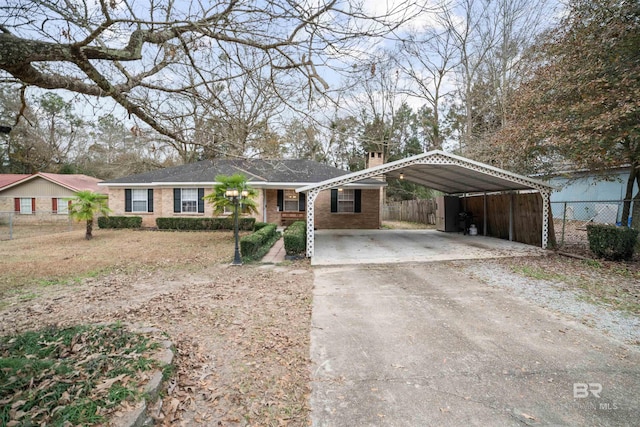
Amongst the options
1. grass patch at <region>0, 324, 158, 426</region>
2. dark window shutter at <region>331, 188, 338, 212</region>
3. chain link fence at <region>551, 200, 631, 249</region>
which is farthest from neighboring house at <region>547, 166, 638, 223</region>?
grass patch at <region>0, 324, 158, 426</region>

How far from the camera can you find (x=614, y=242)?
803cm

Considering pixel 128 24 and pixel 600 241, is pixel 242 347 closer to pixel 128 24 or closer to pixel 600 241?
pixel 128 24

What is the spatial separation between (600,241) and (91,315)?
38.2ft

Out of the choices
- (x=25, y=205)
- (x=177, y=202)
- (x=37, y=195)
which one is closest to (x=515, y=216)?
(x=177, y=202)

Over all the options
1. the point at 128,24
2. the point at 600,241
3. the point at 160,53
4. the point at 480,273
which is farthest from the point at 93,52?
the point at 600,241

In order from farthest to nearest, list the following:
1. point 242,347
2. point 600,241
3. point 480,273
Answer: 1. point 600,241
2. point 480,273
3. point 242,347

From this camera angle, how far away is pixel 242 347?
3729mm

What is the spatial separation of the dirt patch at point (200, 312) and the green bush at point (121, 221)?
22.2 ft

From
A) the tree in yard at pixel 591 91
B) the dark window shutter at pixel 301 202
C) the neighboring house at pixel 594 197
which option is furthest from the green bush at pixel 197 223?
the neighboring house at pixel 594 197

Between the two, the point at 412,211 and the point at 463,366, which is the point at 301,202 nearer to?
the point at 412,211

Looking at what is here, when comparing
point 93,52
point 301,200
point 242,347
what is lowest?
point 242,347

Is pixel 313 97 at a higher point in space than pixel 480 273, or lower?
higher

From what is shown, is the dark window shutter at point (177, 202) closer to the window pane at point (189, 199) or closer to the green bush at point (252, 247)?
the window pane at point (189, 199)

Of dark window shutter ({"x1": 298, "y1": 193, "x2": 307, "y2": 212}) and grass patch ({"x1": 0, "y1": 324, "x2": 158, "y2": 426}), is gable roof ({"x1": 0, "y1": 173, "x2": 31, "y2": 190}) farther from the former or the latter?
grass patch ({"x1": 0, "y1": 324, "x2": 158, "y2": 426})
